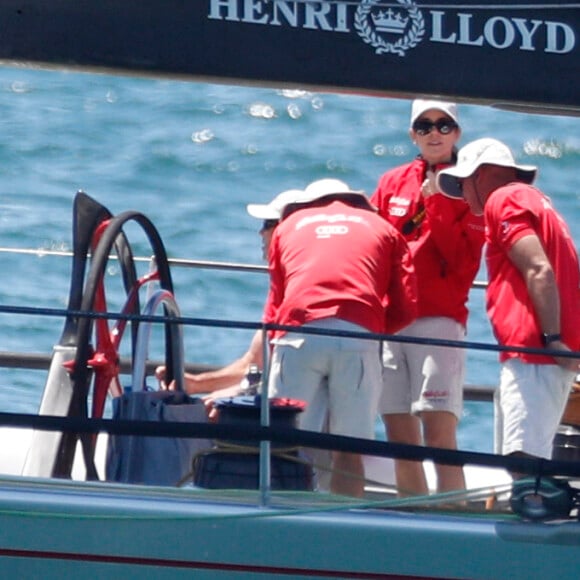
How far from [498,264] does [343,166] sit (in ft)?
33.2

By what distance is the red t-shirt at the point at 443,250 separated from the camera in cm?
509

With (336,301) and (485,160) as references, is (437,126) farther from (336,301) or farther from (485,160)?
(336,301)

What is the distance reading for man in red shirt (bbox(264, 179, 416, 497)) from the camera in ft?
15.2

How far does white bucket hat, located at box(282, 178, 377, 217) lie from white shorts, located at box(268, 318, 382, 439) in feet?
1.43

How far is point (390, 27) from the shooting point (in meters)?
3.82

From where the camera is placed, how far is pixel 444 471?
423 cm

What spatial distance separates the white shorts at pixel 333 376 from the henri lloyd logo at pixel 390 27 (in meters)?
1.03

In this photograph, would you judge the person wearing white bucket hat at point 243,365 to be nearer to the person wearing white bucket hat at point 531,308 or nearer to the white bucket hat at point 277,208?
the white bucket hat at point 277,208

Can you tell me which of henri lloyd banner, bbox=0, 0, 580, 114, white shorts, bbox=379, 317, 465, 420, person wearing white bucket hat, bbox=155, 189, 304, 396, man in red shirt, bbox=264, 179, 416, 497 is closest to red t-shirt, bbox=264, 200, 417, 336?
man in red shirt, bbox=264, 179, 416, 497

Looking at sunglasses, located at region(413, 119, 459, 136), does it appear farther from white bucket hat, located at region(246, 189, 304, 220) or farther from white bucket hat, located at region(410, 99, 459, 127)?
white bucket hat, located at region(246, 189, 304, 220)

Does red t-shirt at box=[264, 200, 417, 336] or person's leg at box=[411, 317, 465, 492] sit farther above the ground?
red t-shirt at box=[264, 200, 417, 336]

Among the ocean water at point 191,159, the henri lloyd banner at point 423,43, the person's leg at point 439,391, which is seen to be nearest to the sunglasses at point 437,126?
the person's leg at point 439,391

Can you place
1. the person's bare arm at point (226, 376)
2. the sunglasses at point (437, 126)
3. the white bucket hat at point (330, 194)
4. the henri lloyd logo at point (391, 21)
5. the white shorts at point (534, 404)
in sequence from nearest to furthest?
the henri lloyd logo at point (391, 21) < the white shorts at point (534, 404) < the white bucket hat at point (330, 194) < the sunglasses at point (437, 126) < the person's bare arm at point (226, 376)

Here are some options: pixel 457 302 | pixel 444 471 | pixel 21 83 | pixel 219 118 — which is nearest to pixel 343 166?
pixel 219 118
